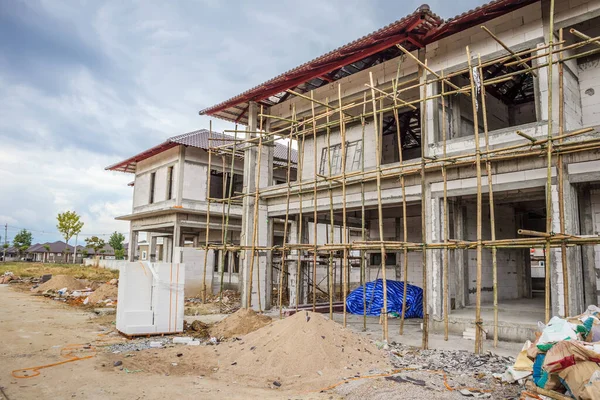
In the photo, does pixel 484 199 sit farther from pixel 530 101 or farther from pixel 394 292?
pixel 530 101

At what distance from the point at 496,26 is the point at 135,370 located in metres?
10.1

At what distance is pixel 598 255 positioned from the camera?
8609mm

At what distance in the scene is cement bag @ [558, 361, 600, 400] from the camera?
4.23 metres

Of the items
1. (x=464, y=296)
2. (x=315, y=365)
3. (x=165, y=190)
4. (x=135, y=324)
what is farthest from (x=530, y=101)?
(x=165, y=190)

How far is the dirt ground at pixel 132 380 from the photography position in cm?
558

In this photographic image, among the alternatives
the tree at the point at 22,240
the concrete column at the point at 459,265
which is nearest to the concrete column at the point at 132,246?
the concrete column at the point at 459,265

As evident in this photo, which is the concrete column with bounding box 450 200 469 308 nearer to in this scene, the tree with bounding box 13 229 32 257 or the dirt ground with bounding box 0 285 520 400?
the dirt ground with bounding box 0 285 520 400

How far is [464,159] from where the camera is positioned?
958cm

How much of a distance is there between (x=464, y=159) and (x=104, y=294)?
47.1 feet

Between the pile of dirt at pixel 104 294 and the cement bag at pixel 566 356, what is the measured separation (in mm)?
15639

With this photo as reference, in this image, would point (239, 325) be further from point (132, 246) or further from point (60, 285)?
point (132, 246)

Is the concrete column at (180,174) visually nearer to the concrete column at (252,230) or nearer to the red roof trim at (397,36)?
the concrete column at (252,230)

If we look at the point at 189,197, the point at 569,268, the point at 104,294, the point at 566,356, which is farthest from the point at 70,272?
the point at 566,356

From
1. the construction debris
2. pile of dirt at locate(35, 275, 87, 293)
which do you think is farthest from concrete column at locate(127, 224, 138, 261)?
the construction debris
